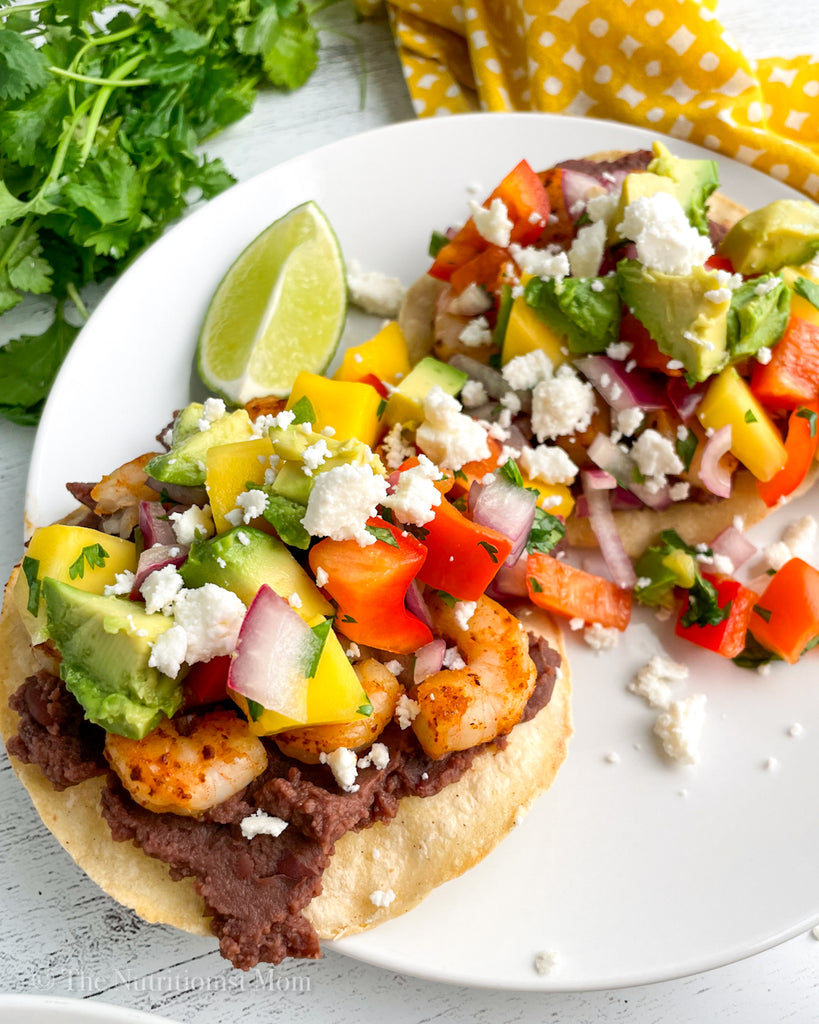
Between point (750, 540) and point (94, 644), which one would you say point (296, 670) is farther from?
point (750, 540)

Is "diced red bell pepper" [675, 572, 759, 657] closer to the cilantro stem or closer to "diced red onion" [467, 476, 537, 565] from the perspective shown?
"diced red onion" [467, 476, 537, 565]

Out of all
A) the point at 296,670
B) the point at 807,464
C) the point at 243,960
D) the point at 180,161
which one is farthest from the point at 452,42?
the point at 243,960

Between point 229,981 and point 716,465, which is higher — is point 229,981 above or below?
below

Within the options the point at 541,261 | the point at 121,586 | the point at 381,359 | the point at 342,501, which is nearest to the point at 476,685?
the point at 342,501

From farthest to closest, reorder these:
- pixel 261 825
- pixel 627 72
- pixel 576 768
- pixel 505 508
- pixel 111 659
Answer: pixel 627 72, pixel 576 768, pixel 505 508, pixel 261 825, pixel 111 659

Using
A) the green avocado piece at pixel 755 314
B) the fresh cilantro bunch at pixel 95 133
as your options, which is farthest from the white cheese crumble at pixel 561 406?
the fresh cilantro bunch at pixel 95 133

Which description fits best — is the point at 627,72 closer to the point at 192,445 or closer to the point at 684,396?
the point at 684,396

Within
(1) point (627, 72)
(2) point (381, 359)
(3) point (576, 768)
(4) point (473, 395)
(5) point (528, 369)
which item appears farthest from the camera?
(1) point (627, 72)
